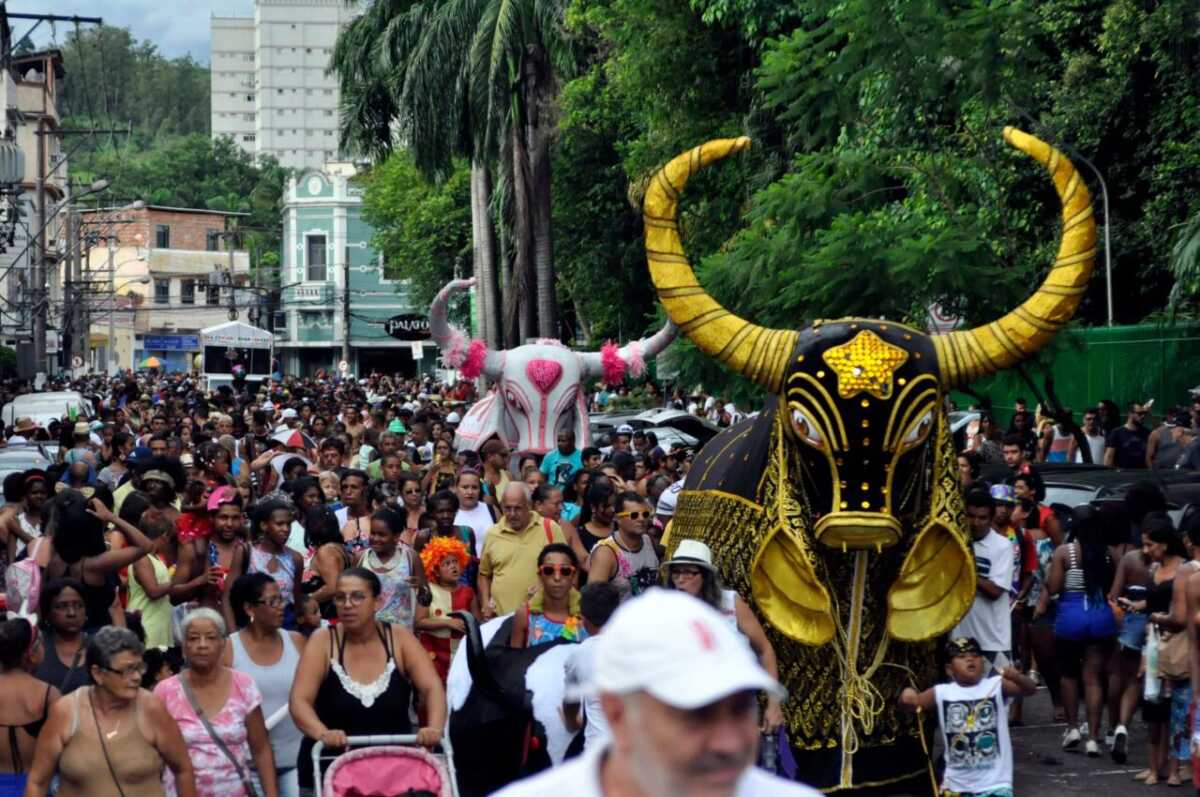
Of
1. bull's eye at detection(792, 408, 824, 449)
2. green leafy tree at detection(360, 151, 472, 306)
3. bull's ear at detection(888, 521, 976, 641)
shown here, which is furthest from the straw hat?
green leafy tree at detection(360, 151, 472, 306)

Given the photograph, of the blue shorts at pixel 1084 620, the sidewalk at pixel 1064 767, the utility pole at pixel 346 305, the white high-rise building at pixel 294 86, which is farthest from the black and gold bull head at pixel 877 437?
the white high-rise building at pixel 294 86

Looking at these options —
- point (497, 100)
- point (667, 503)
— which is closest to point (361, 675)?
point (667, 503)

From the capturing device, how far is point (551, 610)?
31.0ft

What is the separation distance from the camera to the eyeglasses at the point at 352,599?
25.6 ft

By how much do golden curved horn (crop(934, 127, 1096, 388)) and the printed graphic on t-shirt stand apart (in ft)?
5.13

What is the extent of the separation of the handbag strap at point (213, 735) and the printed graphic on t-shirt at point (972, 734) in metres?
3.24

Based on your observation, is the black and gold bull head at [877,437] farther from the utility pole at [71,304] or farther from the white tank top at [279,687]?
the utility pole at [71,304]

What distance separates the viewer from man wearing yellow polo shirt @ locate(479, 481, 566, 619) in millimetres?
11375

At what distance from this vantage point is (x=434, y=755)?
7242mm

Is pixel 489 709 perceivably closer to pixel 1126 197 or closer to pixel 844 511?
pixel 844 511

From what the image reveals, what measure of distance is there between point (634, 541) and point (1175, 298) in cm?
1191

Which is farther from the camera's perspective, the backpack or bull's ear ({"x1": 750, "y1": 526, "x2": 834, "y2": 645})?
the backpack

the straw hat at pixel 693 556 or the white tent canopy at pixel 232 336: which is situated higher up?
the straw hat at pixel 693 556

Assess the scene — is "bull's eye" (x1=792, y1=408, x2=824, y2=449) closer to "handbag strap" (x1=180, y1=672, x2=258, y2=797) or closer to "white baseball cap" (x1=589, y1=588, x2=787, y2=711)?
"handbag strap" (x1=180, y1=672, x2=258, y2=797)
